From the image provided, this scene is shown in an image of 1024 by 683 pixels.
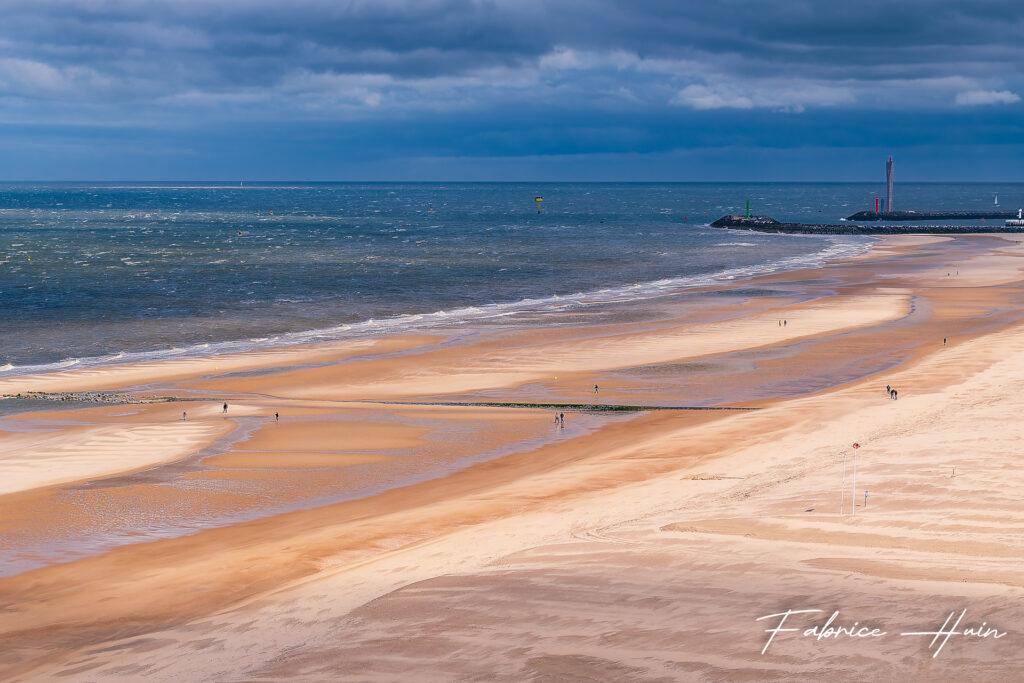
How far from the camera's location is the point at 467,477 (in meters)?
23.9

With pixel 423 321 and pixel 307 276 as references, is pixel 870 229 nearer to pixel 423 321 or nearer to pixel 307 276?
pixel 307 276

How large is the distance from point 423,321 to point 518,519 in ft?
118

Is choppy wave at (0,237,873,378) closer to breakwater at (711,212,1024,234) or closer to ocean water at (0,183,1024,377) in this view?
ocean water at (0,183,1024,377)

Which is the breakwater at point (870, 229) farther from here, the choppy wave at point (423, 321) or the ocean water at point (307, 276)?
the choppy wave at point (423, 321)

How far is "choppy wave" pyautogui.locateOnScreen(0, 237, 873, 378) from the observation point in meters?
42.9

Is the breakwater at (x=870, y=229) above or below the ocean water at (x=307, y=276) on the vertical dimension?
above

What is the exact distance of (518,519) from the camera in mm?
19281

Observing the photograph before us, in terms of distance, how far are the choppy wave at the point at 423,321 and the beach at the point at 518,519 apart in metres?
3.31

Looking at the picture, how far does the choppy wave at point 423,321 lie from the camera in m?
42.9

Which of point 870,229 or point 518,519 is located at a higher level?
point 870,229

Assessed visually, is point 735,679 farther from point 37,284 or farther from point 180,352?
point 37,284

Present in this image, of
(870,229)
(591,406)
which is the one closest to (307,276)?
(591,406)

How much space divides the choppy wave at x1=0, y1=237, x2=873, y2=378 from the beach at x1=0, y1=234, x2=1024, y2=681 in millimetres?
3314

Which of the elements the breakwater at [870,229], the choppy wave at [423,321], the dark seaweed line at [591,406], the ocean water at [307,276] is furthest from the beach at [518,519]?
the breakwater at [870,229]
